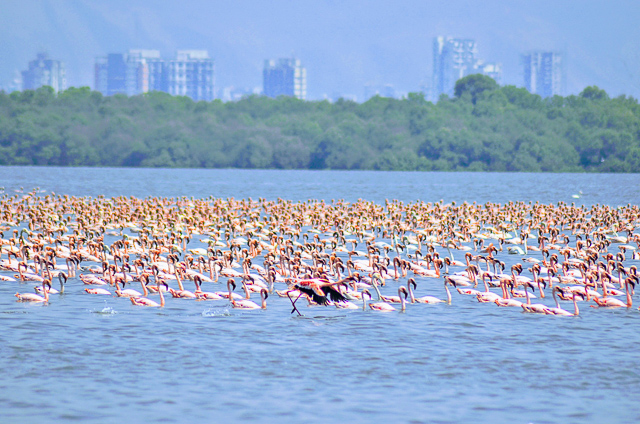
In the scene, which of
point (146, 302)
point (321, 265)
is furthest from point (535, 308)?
point (146, 302)

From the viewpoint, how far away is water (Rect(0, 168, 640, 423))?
13758 mm

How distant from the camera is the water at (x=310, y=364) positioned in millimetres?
13758

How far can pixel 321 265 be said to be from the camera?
24766 mm

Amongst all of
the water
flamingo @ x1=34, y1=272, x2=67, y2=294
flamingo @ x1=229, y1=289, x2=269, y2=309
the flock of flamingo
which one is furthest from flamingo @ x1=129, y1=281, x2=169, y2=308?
flamingo @ x1=34, y1=272, x2=67, y2=294

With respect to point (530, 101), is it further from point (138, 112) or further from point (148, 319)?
point (148, 319)

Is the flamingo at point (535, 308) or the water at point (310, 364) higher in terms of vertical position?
the flamingo at point (535, 308)

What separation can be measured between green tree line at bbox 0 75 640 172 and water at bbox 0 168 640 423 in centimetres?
13131

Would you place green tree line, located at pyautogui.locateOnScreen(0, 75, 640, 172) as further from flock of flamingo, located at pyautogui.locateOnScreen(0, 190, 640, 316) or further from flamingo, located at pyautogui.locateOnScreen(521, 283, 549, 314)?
flamingo, located at pyautogui.locateOnScreen(521, 283, 549, 314)

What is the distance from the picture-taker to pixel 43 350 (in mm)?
17094

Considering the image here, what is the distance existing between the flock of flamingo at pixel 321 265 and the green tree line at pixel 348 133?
11169 cm

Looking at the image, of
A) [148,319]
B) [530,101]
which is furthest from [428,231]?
[530,101]

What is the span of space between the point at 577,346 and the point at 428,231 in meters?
18.4

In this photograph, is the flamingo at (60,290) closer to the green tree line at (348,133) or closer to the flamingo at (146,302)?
the flamingo at (146,302)

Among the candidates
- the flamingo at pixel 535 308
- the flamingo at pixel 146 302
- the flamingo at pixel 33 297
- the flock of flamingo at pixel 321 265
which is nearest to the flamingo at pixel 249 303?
the flock of flamingo at pixel 321 265
